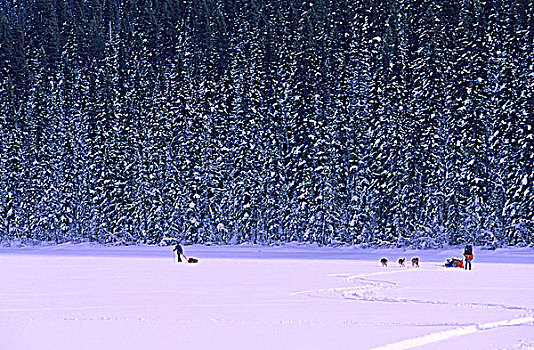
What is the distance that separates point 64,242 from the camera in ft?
199

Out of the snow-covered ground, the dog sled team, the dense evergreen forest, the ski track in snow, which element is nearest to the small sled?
the dog sled team

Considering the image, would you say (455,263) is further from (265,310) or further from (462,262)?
(265,310)

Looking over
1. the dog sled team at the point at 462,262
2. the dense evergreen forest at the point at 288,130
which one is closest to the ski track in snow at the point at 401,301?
the dog sled team at the point at 462,262

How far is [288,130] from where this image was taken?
58469 millimetres

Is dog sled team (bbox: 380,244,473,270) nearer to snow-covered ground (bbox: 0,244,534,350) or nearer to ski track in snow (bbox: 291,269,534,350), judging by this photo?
snow-covered ground (bbox: 0,244,534,350)

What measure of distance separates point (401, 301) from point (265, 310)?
3.64 metres

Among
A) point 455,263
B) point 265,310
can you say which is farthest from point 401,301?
point 455,263

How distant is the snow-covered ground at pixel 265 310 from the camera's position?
1100 centimetres

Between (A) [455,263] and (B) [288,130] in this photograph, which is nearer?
(A) [455,263]

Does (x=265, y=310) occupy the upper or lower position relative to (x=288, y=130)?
lower

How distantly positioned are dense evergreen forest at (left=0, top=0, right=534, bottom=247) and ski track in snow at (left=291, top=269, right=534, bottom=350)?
21935 mm

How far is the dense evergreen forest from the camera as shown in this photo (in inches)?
1886

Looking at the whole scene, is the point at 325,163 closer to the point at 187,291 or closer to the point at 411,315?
the point at 187,291

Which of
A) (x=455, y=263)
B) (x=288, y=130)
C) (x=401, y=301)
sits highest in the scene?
(x=288, y=130)
